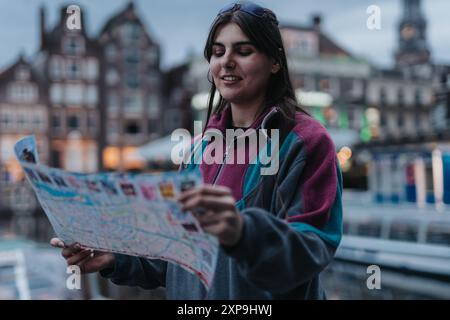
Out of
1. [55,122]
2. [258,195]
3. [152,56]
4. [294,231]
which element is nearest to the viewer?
[294,231]

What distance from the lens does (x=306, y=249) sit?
3.07 ft

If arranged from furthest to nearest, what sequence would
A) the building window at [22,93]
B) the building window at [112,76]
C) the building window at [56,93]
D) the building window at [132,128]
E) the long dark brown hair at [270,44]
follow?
1. the building window at [132,128]
2. the building window at [112,76]
3. the building window at [56,93]
4. the building window at [22,93]
5. the long dark brown hair at [270,44]

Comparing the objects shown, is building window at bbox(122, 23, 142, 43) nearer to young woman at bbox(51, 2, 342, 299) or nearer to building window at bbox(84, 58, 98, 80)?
building window at bbox(84, 58, 98, 80)

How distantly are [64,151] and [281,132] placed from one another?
31204 mm

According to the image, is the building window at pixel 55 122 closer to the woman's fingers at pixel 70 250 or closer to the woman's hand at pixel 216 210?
the woman's fingers at pixel 70 250

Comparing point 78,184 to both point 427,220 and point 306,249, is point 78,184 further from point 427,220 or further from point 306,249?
point 427,220

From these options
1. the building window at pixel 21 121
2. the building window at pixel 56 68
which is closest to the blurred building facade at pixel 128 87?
the building window at pixel 56 68

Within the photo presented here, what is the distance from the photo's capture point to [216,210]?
834mm

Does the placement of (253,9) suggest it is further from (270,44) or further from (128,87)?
(128,87)

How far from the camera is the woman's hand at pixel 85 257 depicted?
120cm

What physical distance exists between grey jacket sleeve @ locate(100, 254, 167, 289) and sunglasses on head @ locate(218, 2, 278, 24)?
0.57 metres

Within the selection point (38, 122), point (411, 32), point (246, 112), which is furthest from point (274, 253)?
point (411, 32)

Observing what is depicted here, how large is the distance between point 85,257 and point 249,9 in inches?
24.3
